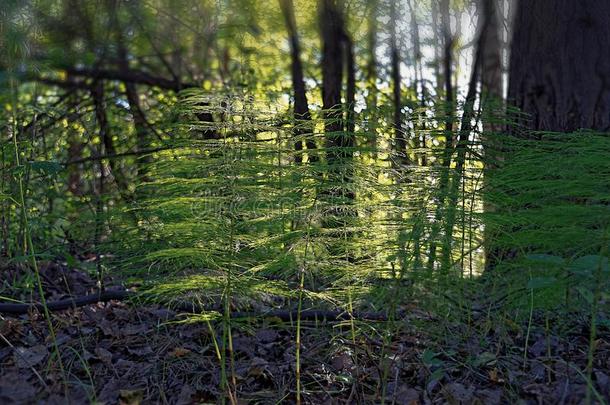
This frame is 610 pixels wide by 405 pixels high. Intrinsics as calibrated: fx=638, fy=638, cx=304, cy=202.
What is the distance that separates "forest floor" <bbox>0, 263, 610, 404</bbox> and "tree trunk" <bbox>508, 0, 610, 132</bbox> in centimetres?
138

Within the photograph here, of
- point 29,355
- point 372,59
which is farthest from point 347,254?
point 372,59

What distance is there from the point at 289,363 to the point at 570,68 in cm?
261

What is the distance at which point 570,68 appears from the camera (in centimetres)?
400

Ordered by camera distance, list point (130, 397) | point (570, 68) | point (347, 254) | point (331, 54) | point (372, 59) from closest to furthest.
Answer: point (130, 397) → point (347, 254) → point (570, 68) → point (331, 54) → point (372, 59)

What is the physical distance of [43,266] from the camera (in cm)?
403

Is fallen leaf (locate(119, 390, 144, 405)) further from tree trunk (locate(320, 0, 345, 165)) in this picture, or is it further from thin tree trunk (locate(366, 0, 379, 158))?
thin tree trunk (locate(366, 0, 379, 158))

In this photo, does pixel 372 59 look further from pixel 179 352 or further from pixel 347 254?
pixel 179 352

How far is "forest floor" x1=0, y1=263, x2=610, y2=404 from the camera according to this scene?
2.52 meters

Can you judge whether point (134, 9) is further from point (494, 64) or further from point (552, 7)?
point (494, 64)

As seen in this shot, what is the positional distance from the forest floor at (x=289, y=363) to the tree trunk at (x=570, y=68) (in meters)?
1.38

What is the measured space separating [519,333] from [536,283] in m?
1.18

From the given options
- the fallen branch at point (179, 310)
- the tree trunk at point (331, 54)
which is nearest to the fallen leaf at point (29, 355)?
the fallen branch at point (179, 310)

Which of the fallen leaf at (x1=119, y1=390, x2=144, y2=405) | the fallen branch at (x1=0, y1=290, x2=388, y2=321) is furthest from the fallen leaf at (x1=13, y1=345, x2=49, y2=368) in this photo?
the fallen leaf at (x1=119, y1=390, x2=144, y2=405)

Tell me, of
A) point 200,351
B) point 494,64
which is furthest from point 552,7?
point 494,64
